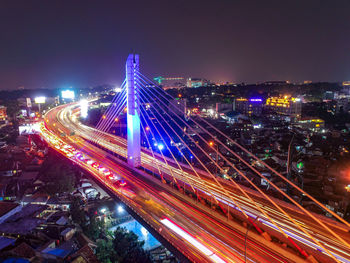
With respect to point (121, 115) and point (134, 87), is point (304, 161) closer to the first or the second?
point (134, 87)

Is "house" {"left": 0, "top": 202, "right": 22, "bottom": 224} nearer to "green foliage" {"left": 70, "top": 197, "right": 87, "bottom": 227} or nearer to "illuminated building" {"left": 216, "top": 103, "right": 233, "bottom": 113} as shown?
"green foliage" {"left": 70, "top": 197, "right": 87, "bottom": 227}

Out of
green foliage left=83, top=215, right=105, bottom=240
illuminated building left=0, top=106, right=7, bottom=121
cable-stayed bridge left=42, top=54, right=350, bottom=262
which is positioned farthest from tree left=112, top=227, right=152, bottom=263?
illuminated building left=0, top=106, right=7, bottom=121

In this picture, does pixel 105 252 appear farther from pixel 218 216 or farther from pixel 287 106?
pixel 287 106

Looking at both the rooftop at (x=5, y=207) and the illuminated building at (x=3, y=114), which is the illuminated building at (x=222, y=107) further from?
the rooftop at (x=5, y=207)

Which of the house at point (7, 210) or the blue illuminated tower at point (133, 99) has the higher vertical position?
the blue illuminated tower at point (133, 99)

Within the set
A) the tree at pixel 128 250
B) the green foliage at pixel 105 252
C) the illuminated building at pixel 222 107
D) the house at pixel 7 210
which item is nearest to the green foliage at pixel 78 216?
the green foliage at pixel 105 252

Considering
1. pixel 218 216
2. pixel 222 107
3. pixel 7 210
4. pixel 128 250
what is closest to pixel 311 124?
pixel 222 107

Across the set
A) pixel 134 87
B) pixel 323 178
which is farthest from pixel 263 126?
pixel 134 87

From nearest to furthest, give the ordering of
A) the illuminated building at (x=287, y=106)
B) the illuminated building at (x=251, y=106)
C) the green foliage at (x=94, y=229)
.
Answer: the green foliage at (x=94, y=229)
the illuminated building at (x=287, y=106)
the illuminated building at (x=251, y=106)
